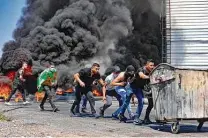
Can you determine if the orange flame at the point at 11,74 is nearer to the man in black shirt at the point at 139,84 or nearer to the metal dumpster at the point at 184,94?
the man in black shirt at the point at 139,84

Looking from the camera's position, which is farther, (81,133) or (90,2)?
(90,2)

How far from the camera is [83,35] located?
28.5m

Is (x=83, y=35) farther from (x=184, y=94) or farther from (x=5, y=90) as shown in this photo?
(x=184, y=94)

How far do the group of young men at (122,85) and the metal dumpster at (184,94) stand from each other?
872mm

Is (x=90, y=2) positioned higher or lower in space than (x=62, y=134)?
higher

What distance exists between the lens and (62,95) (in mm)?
22344

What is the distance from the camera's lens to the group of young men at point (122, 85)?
9477mm

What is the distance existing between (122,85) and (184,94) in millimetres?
2184

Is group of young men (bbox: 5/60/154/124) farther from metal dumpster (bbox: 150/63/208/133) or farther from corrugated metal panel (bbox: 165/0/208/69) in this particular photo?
corrugated metal panel (bbox: 165/0/208/69)

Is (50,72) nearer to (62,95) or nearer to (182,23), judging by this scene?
(182,23)

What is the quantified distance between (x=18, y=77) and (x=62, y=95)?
896 cm

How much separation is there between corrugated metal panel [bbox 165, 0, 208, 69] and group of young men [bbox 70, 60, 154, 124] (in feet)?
25.5

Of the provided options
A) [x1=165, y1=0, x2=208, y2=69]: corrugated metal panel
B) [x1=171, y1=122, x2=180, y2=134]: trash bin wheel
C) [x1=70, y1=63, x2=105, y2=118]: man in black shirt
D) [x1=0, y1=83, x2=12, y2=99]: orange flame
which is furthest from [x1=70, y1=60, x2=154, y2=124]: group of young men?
[x1=0, y1=83, x2=12, y2=99]: orange flame

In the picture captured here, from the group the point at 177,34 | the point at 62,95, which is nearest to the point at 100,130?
the point at 177,34
